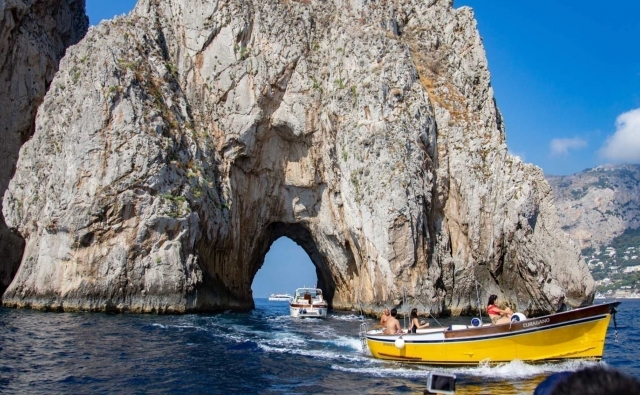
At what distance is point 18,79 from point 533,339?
44.1m

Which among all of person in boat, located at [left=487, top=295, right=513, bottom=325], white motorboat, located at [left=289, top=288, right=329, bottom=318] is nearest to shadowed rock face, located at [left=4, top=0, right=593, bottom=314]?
white motorboat, located at [left=289, top=288, right=329, bottom=318]

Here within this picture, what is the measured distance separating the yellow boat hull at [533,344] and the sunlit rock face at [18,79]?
129 ft

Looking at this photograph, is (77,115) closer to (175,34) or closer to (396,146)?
(175,34)

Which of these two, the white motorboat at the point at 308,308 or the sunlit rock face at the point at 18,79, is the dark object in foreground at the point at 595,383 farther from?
the sunlit rock face at the point at 18,79

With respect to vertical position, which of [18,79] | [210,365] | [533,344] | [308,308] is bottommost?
[210,365]

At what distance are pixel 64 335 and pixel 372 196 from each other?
22.8m

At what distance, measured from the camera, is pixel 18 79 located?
1713 inches

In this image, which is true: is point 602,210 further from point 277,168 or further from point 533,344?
point 533,344

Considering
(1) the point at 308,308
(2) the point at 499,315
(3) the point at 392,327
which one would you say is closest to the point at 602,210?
(1) the point at 308,308

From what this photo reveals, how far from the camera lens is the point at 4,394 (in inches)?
451

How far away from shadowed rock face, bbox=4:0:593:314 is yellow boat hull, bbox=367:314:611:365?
20045 mm

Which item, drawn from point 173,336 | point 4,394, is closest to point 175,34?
point 173,336

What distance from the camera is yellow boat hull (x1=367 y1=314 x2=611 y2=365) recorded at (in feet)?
48.8

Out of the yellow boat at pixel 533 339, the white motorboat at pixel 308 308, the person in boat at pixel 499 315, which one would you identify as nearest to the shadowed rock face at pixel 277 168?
the white motorboat at pixel 308 308
